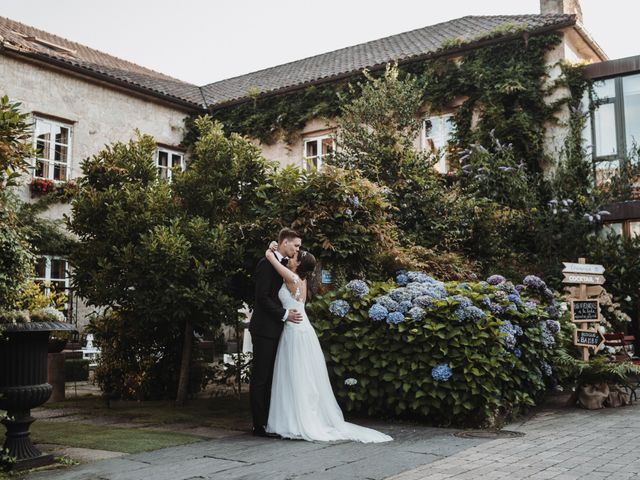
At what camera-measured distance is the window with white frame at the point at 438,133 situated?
16.4 meters

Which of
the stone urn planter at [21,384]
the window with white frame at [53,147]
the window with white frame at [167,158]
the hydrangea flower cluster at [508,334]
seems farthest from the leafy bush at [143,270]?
the window with white frame at [167,158]

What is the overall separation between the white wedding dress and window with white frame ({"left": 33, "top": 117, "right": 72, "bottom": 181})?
11.4 m

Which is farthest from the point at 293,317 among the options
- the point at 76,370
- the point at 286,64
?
the point at 286,64

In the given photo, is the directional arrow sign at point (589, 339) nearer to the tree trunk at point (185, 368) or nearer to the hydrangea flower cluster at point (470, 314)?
the hydrangea flower cluster at point (470, 314)

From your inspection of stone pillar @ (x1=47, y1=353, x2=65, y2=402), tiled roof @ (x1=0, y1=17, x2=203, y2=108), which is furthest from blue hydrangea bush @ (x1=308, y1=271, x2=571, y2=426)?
tiled roof @ (x1=0, y1=17, x2=203, y2=108)

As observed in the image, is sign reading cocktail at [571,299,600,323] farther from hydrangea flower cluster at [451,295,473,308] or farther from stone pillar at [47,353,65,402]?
stone pillar at [47,353,65,402]

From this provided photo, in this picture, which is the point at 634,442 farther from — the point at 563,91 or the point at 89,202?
the point at 563,91

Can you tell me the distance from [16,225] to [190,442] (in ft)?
8.53

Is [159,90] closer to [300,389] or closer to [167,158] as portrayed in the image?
[167,158]

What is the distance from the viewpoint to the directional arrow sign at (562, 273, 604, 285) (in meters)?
10.2

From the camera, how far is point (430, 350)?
21.9 ft

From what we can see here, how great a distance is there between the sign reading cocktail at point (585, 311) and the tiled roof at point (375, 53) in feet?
26.8

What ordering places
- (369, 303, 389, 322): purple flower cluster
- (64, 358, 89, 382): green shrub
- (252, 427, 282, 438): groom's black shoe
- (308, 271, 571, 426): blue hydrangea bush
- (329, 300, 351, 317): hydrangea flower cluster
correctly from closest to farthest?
(252, 427, 282, 438): groom's black shoe → (308, 271, 571, 426): blue hydrangea bush → (369, 303, 389, 322): purple flower cluster → (329, 300, 351, 317): hydrangea flower cluster → (64, 358, 89, 382): green shrub

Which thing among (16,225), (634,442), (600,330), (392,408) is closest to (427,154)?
(600,330)
